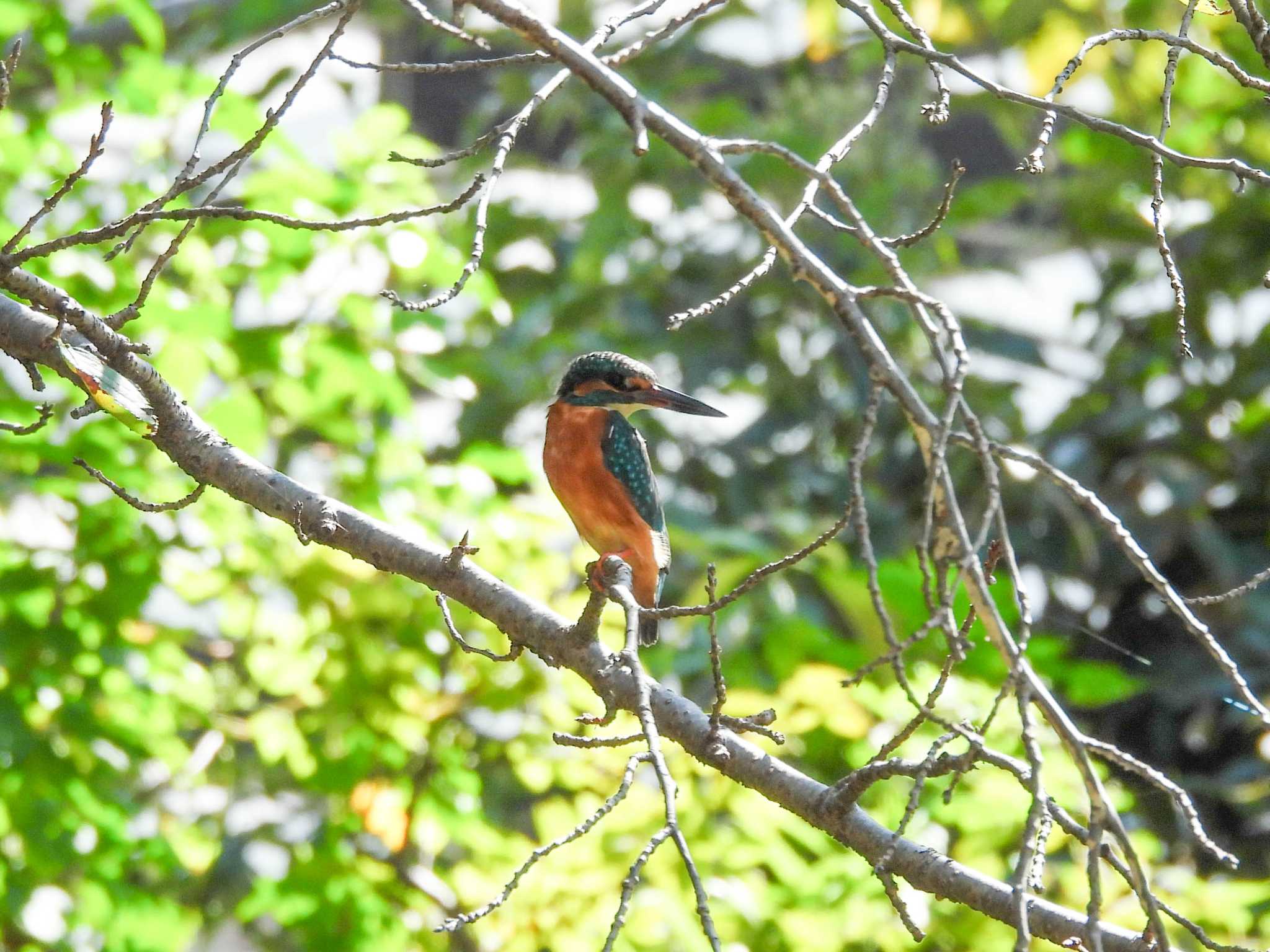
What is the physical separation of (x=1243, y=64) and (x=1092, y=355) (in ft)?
4.05

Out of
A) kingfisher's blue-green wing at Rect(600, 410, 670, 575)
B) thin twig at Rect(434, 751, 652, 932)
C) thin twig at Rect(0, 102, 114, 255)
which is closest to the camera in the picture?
thin twig at Rect(434, 751, 652, 932)

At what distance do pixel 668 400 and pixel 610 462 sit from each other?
0.54ft

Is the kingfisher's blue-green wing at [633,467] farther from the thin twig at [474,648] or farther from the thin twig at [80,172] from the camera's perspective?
the thin twig at [80,172]

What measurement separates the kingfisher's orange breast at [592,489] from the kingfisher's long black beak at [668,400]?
0.09 m

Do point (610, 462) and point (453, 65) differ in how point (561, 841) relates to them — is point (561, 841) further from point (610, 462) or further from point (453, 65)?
point (610, 462)

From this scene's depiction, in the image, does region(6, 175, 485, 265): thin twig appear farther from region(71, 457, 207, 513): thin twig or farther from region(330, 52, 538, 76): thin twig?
region(71, 457, 207, 513): thin twig

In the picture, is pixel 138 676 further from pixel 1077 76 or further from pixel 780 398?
pixel 1077 76

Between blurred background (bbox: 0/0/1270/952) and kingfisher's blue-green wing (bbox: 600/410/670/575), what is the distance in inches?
10.4

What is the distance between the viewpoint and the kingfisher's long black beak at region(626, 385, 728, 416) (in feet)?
7.86

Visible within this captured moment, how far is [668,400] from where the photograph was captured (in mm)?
2588

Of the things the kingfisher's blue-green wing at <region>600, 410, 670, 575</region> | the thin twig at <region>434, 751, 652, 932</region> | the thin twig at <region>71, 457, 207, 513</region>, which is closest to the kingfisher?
the kingfisher's blue-green wing at <region>600, 410, 670, 575</region>

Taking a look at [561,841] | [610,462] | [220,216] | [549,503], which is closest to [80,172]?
[220,216]

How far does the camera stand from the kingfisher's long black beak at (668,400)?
2.39 metres

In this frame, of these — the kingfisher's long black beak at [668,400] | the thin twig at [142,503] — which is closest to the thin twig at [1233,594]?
the thin twig at [142,503]
